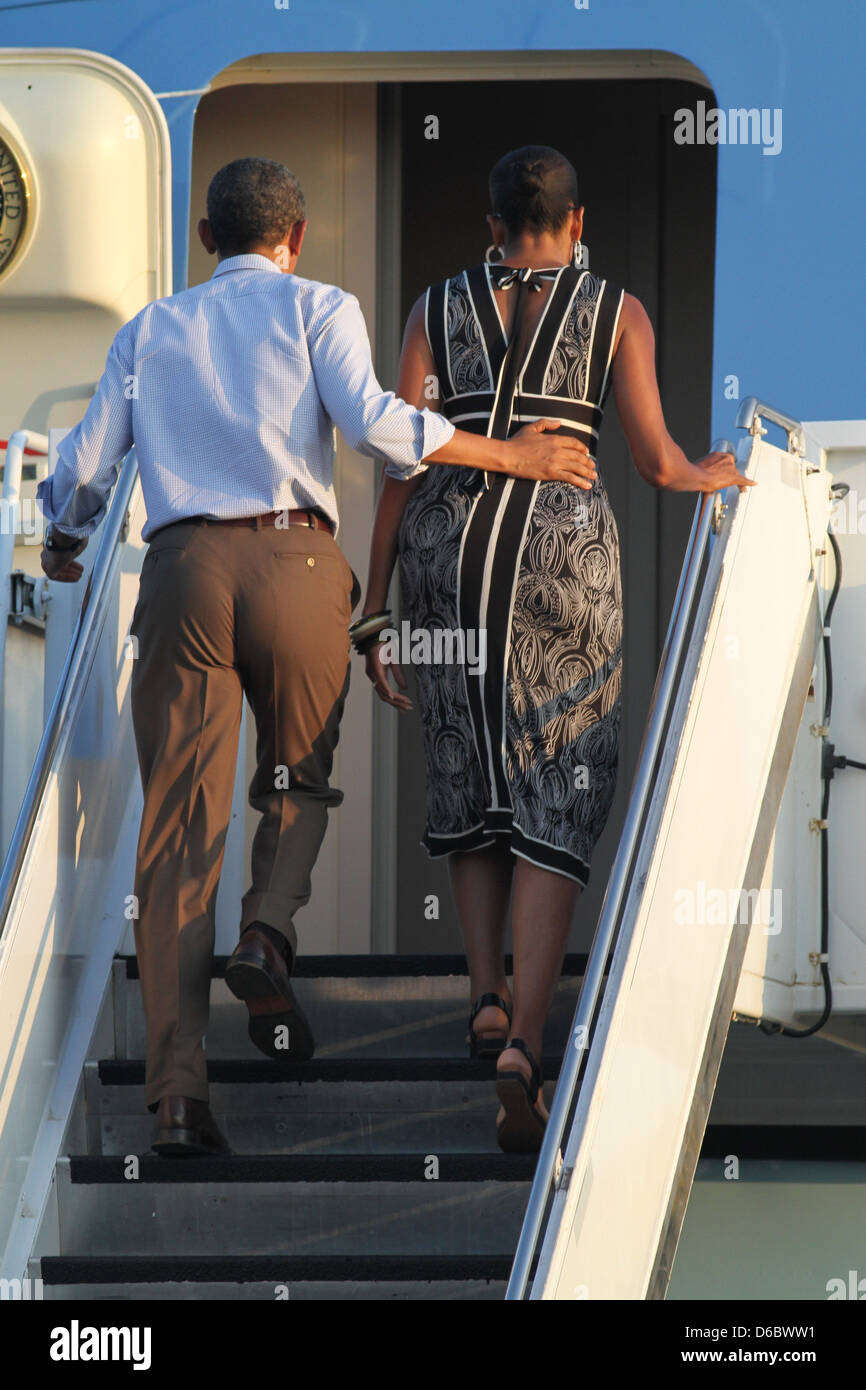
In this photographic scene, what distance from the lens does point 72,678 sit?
3.89 m

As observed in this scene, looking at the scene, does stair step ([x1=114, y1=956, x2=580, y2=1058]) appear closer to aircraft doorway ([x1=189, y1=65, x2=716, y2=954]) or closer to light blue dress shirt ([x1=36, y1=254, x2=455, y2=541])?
light blue dress shirt ([x1=36, y1=254, x2=455, y2=541])

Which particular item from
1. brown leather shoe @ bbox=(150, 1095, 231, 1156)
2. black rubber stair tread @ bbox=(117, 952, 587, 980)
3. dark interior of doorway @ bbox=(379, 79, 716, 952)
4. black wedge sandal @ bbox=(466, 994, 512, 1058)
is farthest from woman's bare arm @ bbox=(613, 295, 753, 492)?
dark interior of doorway @ bbox=(379, 79, 716, 952)

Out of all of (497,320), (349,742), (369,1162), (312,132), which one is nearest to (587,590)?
(497,320)

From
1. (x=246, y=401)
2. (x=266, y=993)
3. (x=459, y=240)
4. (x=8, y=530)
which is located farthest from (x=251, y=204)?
(x=459, y=240)

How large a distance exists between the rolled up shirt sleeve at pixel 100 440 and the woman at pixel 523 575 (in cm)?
53

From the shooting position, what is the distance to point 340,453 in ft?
20.3

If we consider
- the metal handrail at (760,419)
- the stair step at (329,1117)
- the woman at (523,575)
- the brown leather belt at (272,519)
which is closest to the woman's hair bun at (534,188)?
the woman at (523,575)

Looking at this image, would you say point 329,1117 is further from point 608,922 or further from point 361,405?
point 361,405

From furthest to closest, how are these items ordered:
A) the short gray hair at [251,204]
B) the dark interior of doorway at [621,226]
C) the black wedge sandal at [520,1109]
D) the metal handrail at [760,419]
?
the dark interior of doorway at [621,226] < the metal handrail at [760,419] < the short gray hair at [251,204] < the black wedge sandal at [520,1109]

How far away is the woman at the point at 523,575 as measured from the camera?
358cm

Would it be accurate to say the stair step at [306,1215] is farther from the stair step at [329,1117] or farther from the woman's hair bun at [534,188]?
the woman's hair bun at [534,188]

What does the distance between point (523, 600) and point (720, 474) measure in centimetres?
44

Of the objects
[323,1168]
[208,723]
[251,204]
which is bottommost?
[323,1168]
